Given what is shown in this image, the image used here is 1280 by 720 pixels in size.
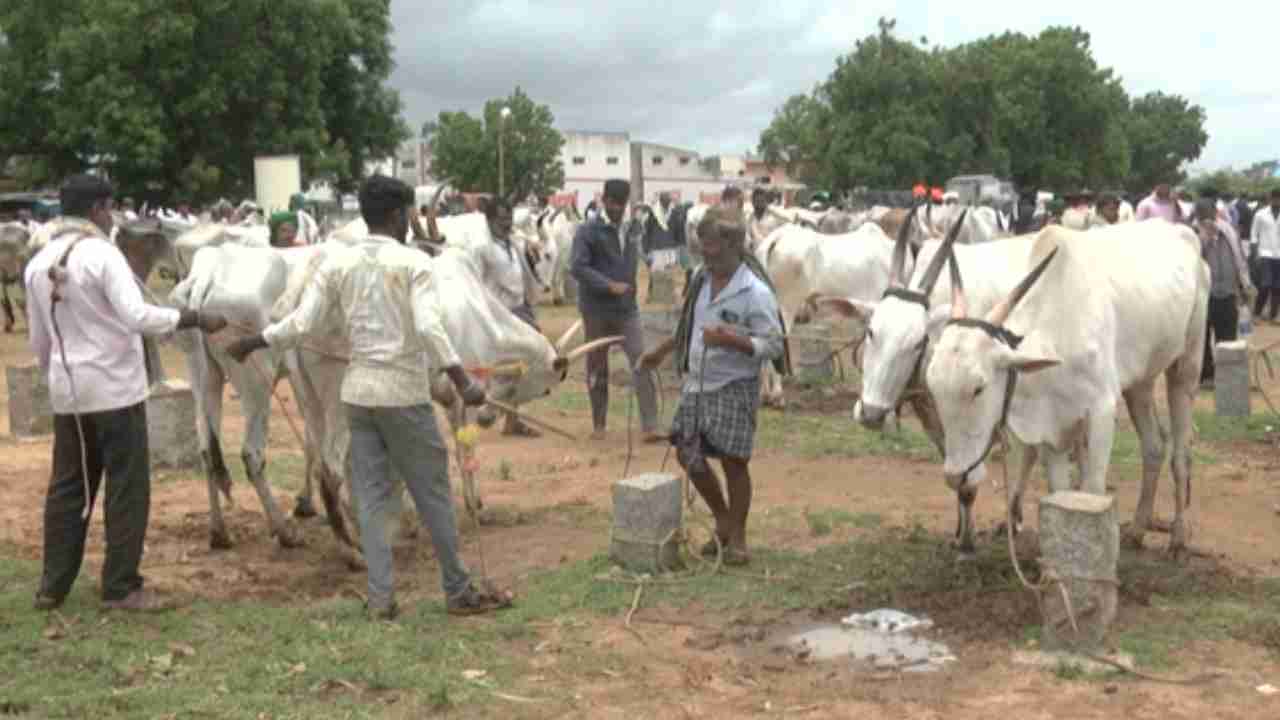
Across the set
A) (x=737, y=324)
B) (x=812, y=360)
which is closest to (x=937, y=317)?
(x=737, y=324)

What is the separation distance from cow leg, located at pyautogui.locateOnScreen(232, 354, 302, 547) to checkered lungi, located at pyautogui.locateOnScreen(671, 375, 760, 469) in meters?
2.36

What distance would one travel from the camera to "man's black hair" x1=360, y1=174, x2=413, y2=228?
234 inches

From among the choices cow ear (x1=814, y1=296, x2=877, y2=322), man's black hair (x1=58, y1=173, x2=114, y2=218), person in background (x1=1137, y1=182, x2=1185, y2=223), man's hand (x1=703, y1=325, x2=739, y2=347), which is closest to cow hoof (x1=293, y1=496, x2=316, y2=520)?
man's black hair (x1=58, y1=173, x2=114, y2=218)

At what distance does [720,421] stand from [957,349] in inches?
53.5

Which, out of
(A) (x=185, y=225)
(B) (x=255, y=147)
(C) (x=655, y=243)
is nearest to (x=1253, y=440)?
(A) (x=185, y=225)

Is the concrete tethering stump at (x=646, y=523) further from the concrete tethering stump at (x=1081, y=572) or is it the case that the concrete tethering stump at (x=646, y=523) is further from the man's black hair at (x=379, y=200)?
the concrete tethering stump at (x=1081, y=572)

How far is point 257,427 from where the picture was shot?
25.0 feet

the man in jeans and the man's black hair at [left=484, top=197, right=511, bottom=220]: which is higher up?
the man's black hair at [left=484, top=197, right=511, bottom=220]

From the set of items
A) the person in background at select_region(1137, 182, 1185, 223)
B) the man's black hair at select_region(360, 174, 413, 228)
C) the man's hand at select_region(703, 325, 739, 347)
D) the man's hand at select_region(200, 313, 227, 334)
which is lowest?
the man's hand at select_region(703, 325, 739, 347)

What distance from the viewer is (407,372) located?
5.88 meters

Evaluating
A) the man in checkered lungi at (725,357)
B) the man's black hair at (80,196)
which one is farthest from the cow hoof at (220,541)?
the man in checkered lungi at (725,357)

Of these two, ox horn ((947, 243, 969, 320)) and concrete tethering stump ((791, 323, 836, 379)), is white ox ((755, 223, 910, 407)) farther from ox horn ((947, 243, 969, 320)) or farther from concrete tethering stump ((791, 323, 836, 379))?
ox horn ((947, 243, 969, 320))

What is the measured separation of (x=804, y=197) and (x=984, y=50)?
39.8ft

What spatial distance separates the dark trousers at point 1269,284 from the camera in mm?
18953
